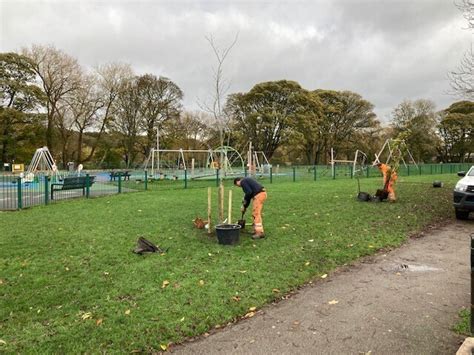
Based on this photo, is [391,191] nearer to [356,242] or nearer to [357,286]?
[356,242]

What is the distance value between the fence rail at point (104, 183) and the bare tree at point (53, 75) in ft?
48.3

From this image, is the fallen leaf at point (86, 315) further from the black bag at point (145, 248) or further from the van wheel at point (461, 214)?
the van wheel at point (461, 214)

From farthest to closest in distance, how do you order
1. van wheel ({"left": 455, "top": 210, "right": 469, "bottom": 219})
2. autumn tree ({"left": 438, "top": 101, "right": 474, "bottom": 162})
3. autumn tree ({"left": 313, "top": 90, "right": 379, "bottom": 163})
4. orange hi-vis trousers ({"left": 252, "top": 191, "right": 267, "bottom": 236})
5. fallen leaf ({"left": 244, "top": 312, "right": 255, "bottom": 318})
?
1. autumn tree ({"left": 313, "top": 90, "right": 379, "bottom": 163})
2. autumn tree ({"left": 438, "top": 101, "right": 474, "bottom": 162})
3. van wheel ({"left": 455, "top": 210, "right": 469, "bottom": 219})
4. orange hi-vis trousers ({"left": 252, "top": 191, "right": 267, "bottom": 236})
5. fallen leaf ({"left": 244, "top": 312, "right": 255, "bottom": 318})

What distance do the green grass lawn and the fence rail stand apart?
3.11 metres

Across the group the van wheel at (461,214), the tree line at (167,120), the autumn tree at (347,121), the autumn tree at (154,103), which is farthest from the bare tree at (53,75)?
the van wheel at (461,214)

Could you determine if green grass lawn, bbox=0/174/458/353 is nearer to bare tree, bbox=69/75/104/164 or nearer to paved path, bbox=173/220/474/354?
paved path, bbox=173/220/474/354

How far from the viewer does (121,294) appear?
485 centimetres

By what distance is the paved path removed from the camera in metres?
3.61

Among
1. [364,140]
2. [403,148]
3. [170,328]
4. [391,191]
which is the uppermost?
[364,140]

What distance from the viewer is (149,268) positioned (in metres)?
5.79

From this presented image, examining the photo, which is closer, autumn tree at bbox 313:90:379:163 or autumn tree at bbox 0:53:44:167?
autumn tree at bbox 0:53:44:167

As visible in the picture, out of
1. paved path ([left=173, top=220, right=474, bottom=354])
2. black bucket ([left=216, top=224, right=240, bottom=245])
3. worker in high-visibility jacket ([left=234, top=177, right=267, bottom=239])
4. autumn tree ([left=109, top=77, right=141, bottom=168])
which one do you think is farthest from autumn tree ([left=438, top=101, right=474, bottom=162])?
black bucket ([left=216, top=224, right=240, bottom=245])

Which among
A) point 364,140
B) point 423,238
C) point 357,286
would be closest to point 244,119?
point 364,140

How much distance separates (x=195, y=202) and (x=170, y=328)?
8874 mm
